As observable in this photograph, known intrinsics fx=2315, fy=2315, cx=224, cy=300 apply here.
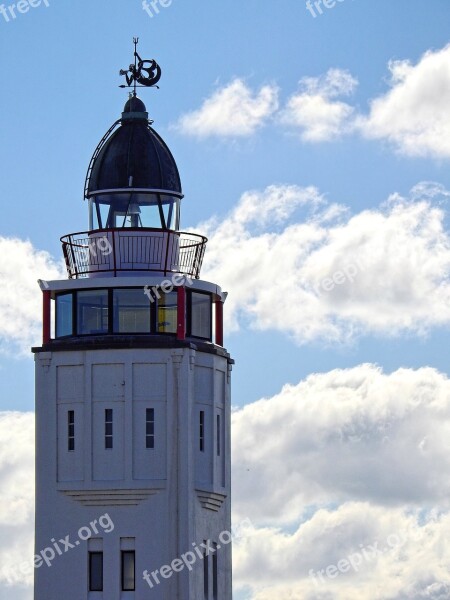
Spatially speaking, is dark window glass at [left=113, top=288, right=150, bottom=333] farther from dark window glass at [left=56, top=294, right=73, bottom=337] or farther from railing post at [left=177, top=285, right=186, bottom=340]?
dark window glass at [left=56, top=294, right=73, bottom=337]

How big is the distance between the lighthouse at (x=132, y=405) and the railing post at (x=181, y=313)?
0.04 metres

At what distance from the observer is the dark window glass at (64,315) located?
8194cm

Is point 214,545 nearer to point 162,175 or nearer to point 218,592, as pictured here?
point 218,592

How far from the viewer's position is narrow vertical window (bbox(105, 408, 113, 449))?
263ft

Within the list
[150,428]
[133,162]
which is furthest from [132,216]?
[150,428]

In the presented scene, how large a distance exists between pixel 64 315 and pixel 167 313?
12.1ft

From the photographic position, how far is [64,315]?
82125 mm

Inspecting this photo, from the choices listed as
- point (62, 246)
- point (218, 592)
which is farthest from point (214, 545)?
point (62, 246)

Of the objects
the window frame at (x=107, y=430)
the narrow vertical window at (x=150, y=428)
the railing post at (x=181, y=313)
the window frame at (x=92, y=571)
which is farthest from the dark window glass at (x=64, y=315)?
the window frame at (x=92, y=571)

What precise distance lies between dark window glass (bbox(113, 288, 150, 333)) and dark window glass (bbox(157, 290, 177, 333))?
427mm

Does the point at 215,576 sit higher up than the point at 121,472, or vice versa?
the point at 121,472

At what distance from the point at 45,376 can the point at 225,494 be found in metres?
7.71

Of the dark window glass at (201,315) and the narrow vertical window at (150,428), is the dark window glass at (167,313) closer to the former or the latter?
the dark window glass at (201,315)

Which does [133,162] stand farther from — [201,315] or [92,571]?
[92,571]
